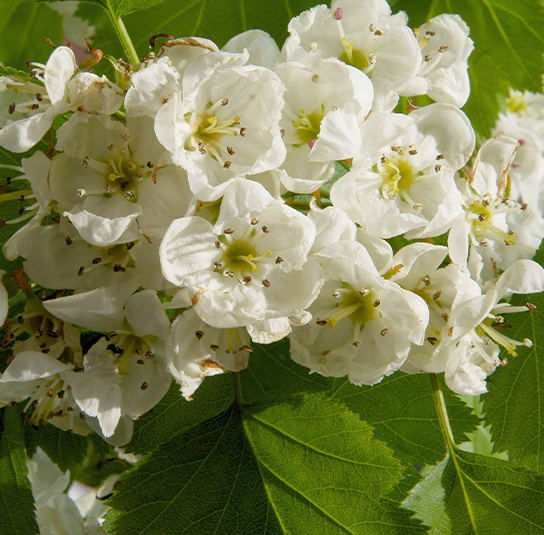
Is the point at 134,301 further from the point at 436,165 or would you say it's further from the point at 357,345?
the point at 436,165

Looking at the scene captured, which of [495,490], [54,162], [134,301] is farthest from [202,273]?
[495,490]

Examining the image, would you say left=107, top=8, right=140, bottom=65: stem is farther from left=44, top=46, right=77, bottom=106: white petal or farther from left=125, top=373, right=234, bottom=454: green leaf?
left=125, top=373, right=234, bottom=454: green leaf

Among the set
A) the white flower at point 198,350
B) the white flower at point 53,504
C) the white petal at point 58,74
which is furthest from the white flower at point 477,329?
the white flower at point 53,504

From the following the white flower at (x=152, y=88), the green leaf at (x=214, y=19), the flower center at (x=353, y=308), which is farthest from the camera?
the green leaf at (x=214, y=19)

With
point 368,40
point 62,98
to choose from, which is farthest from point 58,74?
point 368,40

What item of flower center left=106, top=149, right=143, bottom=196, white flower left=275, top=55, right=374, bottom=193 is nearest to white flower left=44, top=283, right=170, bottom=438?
flower center left=106, top=149, right=143, bottom=196

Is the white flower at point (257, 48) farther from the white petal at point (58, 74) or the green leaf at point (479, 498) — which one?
the green leaf at point (479, 498)
